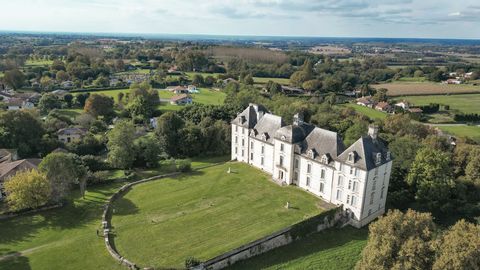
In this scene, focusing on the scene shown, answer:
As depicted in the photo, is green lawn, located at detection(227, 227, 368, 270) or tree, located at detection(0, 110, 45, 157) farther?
tree, located at detection(0, 110, 45, 157)

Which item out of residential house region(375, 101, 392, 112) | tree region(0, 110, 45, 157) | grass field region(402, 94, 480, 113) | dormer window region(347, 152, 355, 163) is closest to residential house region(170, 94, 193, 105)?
tree region(0, 110, 45, 157)

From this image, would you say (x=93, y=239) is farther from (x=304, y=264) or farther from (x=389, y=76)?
(x=389, y=76)

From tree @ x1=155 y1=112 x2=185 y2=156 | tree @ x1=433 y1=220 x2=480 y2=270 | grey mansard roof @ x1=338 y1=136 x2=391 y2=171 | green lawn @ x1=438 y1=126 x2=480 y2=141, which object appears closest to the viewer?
tree @ x1=433 y1=220 x2=480 y2=270

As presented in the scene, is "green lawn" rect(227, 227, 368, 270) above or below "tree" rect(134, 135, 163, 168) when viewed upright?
below

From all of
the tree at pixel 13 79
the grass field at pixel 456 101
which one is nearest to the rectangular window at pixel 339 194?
the grass field at pixel 456 101

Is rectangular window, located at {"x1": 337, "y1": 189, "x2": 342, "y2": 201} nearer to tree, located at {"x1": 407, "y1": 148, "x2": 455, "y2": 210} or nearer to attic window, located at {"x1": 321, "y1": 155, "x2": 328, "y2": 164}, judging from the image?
attic window, located at {"x1": 321, "y1": 155, "x2": 328, "y2": 164}

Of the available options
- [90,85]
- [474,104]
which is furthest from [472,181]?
[90,85]

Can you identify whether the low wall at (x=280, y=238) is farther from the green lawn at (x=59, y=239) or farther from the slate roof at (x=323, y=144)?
the green lawn at (x=59, y=239)

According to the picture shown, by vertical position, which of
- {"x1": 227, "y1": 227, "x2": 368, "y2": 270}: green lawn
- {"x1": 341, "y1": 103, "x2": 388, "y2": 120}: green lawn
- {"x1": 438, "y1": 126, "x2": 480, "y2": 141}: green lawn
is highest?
{"x1": 341, "y1": 103, "x2": 388, "y2": 120}: green lawn
